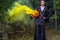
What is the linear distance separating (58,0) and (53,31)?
64.0 inches

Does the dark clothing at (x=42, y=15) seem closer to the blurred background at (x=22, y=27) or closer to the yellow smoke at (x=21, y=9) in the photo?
the yellow smoke at (x=21, y=9)

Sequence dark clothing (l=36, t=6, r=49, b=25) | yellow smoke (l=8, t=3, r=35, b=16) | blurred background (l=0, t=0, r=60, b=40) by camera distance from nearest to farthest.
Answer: yellow smoke (l=8, t=3, r=35, b=16)
dark clothing (l=36, t=6, r=49, b=25)
blurred background (l=0, t=0, r=60, b=40)

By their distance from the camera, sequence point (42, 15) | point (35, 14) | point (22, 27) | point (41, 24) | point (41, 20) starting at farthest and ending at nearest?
point (22, 27) < point (41, 24) < point (41, 20) < point (42, 15) < point (35, 14)

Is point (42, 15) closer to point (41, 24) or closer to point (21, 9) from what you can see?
point (41, 24)

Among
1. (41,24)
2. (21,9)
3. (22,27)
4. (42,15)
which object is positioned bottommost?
(22,27)

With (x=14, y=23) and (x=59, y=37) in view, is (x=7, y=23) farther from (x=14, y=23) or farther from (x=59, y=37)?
(x=59, y=37)

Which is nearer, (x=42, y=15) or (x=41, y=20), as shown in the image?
(x=42, y=15)

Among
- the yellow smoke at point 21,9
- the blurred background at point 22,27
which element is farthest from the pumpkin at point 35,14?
the blurred background at point 22,27

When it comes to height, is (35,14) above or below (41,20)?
above

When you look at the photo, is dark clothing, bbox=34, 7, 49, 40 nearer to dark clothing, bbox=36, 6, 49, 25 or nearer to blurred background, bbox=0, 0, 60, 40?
dark clothing, bbox=36, 6, 49, 25

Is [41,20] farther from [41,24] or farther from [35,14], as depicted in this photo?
[35,14]

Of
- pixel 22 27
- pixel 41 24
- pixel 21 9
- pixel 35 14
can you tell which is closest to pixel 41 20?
pixel 41 24

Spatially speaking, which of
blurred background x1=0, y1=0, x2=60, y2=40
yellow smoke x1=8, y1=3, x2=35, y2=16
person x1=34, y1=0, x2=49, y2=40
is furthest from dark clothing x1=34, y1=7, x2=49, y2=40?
blurred background x1=0, y1=0, x2=60, y2=40

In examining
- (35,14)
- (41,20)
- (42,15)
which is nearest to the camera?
(35,14)
